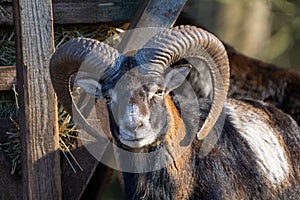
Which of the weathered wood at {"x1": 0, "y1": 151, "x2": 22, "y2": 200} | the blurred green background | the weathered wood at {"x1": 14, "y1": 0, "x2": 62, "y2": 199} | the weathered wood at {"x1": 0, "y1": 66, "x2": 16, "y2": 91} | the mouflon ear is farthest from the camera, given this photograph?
the blurred green background

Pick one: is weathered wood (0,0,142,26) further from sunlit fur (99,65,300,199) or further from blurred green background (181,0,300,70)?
blurred green background (181,0,300,70)

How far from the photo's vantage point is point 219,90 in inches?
355

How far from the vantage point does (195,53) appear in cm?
878

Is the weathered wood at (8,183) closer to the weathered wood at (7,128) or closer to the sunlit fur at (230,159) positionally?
the weathered wood at (7,128)

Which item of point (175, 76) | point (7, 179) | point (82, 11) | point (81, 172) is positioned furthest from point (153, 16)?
point (7, 179)

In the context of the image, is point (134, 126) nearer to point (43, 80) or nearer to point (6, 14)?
point (43, 80)

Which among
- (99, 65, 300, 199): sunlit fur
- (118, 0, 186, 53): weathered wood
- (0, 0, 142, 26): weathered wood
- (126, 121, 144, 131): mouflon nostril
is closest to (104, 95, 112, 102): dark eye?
(99, 65, 300, 199): sunlit fur

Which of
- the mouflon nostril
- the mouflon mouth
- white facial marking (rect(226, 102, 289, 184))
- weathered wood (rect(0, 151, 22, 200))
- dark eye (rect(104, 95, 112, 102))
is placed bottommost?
weathered wood (rect(0, 151, 22, 200))

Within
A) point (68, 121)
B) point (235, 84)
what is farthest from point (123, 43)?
point (235, 84)

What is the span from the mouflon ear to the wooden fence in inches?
30.1

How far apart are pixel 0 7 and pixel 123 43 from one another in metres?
1.18

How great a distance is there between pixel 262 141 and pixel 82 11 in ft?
6.95

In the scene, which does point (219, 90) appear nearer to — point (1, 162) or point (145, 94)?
point (145, 94)

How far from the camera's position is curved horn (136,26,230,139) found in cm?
850
